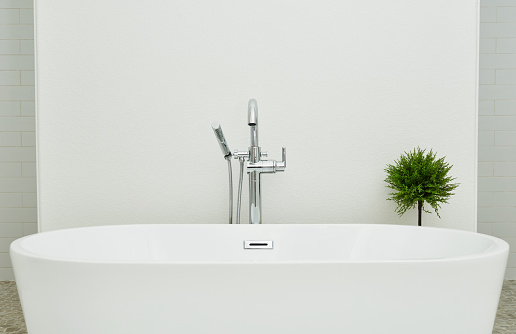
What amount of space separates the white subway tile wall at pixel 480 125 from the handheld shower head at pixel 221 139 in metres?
1.77

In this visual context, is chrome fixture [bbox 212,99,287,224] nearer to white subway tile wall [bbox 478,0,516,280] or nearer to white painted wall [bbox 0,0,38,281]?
white painted wall [bbox 0,0,38,281]

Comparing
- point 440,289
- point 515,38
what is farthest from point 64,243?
point 515,38

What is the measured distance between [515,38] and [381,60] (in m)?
1.63

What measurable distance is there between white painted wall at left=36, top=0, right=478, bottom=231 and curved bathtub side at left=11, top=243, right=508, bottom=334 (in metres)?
0.98

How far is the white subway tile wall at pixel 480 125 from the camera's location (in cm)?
330

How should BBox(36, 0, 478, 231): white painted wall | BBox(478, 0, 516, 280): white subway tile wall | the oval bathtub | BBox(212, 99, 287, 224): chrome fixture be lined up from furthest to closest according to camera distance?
1. BBox(478, 0, 516, 280): white subway tile wall
2. BBox(36, 0, 478, 231): white painted wall
3. BBox(212, 99, 287, 224): chrome fixture
4. the oval bathtub

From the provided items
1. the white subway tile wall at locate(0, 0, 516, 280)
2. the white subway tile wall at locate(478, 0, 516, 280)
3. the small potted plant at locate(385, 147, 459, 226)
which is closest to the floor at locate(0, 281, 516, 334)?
the white subway tile wall at locate(0, 0, 516, 280)

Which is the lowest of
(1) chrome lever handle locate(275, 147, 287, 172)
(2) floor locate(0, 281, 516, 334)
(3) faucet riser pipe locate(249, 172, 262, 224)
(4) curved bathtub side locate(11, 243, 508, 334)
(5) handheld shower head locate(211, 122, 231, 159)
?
(2) floor locate(0, 281, 516, 334)

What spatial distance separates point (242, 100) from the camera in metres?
2.34

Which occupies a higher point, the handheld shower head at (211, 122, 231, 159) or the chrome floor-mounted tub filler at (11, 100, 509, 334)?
the handheld shower head at (211, 122, 231, 159)

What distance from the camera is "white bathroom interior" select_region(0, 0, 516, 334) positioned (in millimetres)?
2328

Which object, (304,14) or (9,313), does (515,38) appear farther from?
(9,313)

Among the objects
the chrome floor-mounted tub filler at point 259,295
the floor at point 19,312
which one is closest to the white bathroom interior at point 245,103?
the floor at point 19,312

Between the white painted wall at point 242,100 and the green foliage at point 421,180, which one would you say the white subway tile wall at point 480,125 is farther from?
the green foliage at point 421,180
